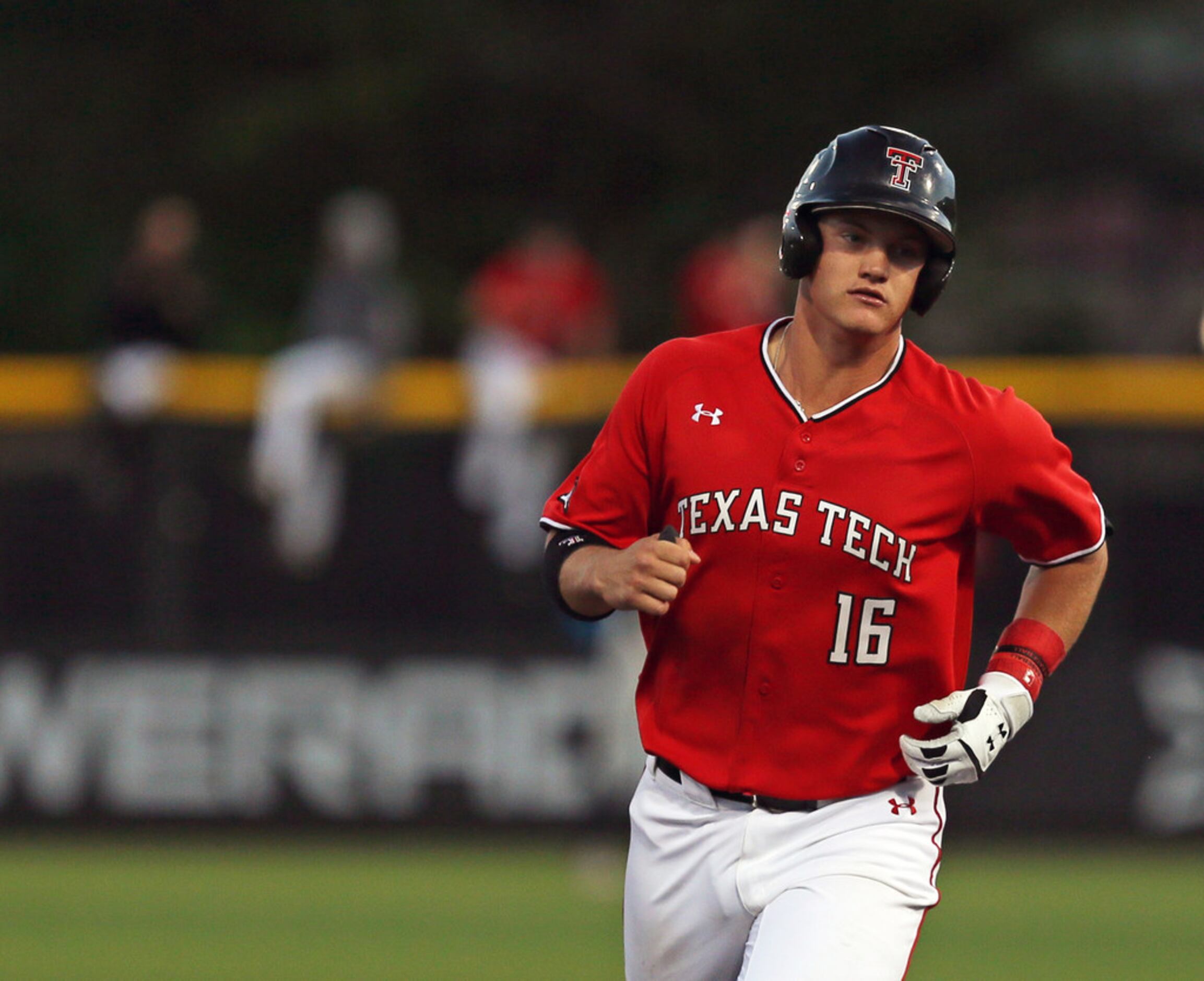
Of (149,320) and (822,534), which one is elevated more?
(149,320)

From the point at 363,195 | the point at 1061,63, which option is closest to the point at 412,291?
the point at 363,195

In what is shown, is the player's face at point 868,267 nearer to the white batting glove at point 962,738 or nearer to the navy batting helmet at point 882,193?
the navy batting helmet at point 882,193

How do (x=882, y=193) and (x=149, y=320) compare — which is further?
(x=149, y=320)

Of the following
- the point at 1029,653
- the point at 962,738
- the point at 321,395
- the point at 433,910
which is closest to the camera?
the point at 962,738

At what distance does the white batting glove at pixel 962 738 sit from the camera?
5090 millimetres

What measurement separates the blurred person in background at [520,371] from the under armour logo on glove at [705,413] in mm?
7000

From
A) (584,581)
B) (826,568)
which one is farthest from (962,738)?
(584,581)

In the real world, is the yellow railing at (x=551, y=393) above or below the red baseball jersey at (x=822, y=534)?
above

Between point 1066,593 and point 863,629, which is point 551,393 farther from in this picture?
point 863,629

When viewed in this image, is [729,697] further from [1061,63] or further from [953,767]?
[1061,63]

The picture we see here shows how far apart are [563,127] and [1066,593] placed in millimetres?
19317

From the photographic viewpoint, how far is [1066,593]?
5480 millimetres

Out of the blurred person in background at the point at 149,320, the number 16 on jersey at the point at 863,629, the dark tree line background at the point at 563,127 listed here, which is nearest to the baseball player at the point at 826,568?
the number 16 on jersey at the point at 863,629

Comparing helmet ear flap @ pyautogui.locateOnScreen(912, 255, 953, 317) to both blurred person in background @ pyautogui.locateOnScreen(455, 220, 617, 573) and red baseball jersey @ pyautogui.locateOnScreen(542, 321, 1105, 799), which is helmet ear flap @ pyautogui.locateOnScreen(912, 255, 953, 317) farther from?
blurred person in background @ pyautogui.locateOnScreen(455, 220, 617, 573)
